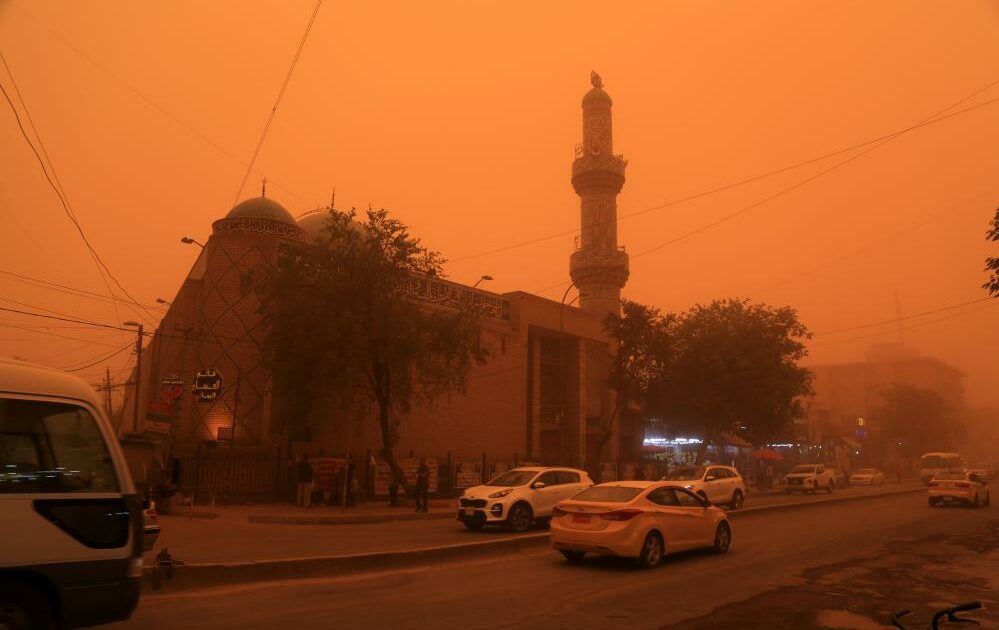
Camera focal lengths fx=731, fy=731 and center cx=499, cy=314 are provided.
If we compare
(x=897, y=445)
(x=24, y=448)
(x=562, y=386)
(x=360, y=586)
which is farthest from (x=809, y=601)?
(x=897, y=445)

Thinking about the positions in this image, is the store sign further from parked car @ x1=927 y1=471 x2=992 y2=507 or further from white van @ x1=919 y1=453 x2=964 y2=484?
white van @ x1=919 y1=453 x2=964 y2=484

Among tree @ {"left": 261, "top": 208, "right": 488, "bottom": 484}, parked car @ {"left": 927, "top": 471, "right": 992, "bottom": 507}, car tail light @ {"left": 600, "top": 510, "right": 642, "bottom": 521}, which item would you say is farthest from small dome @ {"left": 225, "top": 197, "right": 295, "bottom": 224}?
parked car @ {"left": 927, "top": 471, "right": 992, "bottom": 507}

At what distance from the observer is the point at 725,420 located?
4231 centimetres

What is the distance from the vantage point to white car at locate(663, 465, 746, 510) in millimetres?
24031

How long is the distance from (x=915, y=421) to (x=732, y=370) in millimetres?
51501

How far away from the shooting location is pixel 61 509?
5727 millimetres

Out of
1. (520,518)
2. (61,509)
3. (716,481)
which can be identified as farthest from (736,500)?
(61,509)

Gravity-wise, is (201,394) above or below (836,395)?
below

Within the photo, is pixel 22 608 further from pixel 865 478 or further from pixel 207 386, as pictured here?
pixel 865 478

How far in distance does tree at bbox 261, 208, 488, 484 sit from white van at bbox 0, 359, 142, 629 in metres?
17.7

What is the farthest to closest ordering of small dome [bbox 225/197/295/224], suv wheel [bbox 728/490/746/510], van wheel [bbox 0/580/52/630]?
small dome [bbox 225/197/295/224]
suv wheel [bbox 728/490/746/510]
van wheel [bbox 0/580/52/630]

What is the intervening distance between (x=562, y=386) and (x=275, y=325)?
71.5 ft

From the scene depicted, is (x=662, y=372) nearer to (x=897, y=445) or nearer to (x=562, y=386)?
(x=562, y=386)

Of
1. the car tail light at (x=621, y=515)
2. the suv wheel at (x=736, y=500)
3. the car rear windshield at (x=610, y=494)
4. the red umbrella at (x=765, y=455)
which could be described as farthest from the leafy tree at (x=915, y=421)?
the car tail light at (x=621, y=515)
